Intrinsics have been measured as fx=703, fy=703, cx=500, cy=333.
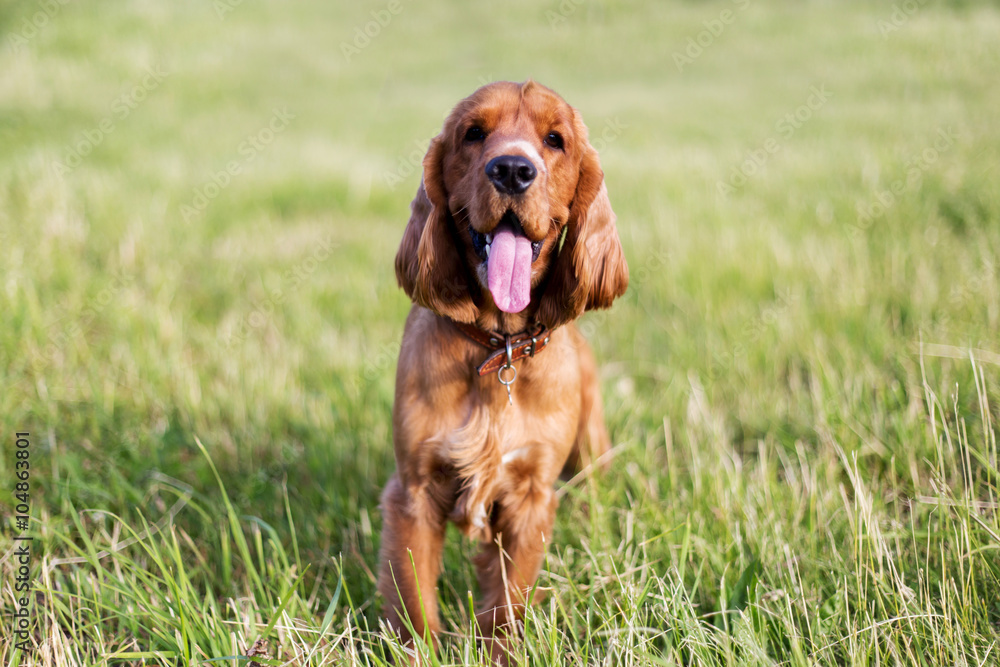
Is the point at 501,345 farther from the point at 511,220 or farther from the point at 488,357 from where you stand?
the point at 511,220

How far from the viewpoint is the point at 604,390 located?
360cm

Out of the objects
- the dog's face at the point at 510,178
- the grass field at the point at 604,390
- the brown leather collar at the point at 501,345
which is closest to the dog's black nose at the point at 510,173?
the dog's face at the point at 510,178

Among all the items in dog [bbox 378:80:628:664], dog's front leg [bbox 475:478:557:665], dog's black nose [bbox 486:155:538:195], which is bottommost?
dog's front leg [bbox 475:478:557:665]

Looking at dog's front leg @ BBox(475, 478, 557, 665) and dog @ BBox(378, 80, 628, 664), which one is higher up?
dog @ BBox(378, 80, 628, 664)

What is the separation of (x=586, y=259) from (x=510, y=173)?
1.31 ft

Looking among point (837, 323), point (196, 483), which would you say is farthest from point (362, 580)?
point (837, 323)

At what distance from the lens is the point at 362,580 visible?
238cm

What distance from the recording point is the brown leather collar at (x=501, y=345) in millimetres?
2123

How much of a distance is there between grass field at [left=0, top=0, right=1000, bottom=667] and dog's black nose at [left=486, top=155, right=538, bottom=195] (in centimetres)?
111

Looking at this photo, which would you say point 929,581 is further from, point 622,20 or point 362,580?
point 622,20

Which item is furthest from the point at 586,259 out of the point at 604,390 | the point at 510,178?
the point at 604,390

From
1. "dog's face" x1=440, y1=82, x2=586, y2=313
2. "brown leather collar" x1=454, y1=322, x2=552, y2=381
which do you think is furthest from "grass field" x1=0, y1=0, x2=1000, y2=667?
"dog's face" x1=440, y1=82, x2=586, y2=313

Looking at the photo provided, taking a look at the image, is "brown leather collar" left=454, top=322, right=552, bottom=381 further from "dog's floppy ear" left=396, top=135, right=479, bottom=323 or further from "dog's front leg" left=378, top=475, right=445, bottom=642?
"dog's front leg" left=378, top=475, right=445, bottom=642

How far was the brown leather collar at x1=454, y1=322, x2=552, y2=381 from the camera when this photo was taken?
212 cm
